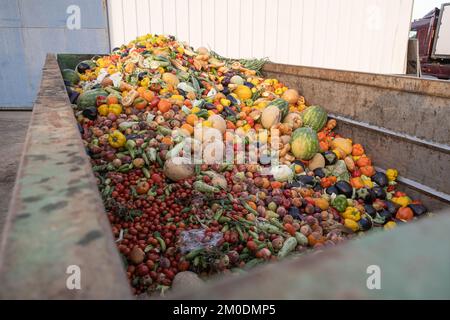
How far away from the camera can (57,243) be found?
0.72 m

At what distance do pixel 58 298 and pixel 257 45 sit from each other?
730 cm

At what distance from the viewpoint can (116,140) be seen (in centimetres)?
306

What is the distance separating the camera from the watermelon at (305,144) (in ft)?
11.0

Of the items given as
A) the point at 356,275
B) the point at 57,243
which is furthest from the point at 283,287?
the point at 57,243

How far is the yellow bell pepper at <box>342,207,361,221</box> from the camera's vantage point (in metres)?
2.79

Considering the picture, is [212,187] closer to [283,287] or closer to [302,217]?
[302,217]

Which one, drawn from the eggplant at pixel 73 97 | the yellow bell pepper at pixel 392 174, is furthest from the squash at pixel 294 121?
the eggplant at pixel 73 97

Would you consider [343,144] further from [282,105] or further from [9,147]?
[9,147]

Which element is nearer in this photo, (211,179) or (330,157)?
(211,179)

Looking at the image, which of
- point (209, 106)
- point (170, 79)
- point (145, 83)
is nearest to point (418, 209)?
point (209, 106)

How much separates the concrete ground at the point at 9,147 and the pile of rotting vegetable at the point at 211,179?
3.40 feet

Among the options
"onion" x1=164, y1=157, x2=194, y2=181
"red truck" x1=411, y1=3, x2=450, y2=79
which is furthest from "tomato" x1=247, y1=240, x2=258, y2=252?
"red truck" x1=411, y1=3, x2=450, y2=79

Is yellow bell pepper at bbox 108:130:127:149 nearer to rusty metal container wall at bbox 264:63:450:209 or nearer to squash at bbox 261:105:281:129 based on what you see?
squash at bbox 261:105:281:129

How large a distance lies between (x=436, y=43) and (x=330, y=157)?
1130 cm
